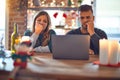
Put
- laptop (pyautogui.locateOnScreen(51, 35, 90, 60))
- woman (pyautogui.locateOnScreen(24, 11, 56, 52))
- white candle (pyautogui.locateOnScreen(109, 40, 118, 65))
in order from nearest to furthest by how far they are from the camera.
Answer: white candle (pyautogui.locateOnScreen(109, 40, 118, 65)) → laptop (pyautogui.locateOnScreen(51, 35, 90, 60)) → woman (pyautogui.locateOnScreen(24, 11, 56, 52))

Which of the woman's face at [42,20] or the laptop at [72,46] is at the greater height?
the woman's face at [42,20]

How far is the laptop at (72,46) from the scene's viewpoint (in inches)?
71.1

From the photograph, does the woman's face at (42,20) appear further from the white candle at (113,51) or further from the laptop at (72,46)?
the white candle at (113,51)

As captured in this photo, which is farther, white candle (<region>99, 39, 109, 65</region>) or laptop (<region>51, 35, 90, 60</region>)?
laptop (<region>51, 35, 90, 60</region>)

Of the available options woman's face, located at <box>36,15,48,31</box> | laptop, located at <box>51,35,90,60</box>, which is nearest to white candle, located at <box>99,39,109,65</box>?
laptop, located at <box>51,35,90,60</box>

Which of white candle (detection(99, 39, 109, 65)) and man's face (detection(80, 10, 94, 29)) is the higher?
man's face (detection(80, 10, 94, 29))

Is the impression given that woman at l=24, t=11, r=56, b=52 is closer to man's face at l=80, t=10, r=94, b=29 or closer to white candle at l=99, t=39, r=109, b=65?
man's face at l=80, t=10, r=94, b=29

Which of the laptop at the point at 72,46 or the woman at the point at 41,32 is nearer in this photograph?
the laptop at the point at 72,46

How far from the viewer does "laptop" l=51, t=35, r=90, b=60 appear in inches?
71.1

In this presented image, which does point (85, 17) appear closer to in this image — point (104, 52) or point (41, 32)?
point (41, 32)

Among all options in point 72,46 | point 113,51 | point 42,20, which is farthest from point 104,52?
point 42,20

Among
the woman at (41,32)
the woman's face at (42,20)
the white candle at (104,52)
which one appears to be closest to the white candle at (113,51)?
the white candle at (104,52)

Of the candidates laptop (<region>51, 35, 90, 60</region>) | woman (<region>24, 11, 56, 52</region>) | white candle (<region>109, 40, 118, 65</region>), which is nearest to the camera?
white candle (<region>109, 40, 118, 65</region>)

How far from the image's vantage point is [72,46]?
71.4 inches
